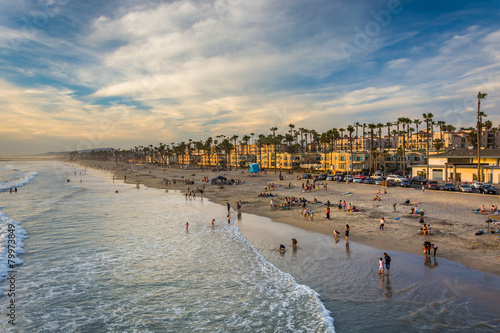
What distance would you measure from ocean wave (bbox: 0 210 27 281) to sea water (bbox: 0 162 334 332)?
122 mm

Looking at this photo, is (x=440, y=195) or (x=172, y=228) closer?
(x=172, y=228)

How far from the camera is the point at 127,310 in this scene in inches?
555

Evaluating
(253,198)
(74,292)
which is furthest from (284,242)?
(253,198)

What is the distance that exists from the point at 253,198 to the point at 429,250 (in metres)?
30.4

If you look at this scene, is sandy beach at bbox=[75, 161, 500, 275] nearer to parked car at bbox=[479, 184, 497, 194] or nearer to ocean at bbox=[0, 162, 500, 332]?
ocean at bbox=[0, 162, 500, 332]

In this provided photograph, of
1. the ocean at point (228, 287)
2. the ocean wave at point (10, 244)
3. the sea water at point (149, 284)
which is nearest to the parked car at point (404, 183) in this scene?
the ocean at point (228, 287)

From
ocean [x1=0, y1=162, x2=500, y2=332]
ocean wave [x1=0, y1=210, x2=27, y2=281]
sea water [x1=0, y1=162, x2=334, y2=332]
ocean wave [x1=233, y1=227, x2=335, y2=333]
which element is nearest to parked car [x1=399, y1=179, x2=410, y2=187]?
ocean [x1=0, y1=162, x2=500, y2=332]

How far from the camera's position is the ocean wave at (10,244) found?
19791mm

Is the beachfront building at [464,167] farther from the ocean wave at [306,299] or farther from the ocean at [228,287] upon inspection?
the ocean wave at [306,299]

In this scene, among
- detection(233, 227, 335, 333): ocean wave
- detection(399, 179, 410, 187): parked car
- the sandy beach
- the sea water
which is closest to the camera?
detection(233, 227, 335, 333): ocean wave

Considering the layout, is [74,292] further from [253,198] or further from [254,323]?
[253,198]

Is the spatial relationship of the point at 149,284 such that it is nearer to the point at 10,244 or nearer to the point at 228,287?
the point at 228,287

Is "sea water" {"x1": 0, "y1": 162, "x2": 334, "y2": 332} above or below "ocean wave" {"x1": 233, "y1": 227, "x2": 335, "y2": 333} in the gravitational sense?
below

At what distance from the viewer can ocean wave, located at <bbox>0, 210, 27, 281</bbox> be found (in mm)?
19791
